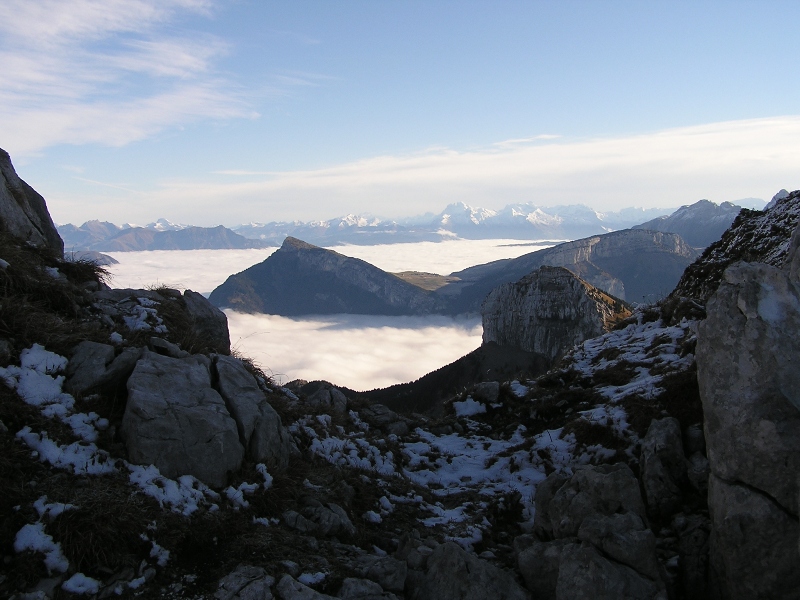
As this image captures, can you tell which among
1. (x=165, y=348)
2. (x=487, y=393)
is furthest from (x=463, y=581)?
Result: (x=487, y=393)

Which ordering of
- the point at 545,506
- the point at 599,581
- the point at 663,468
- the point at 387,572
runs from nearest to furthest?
1. the point at 599,581
2. the point at 387,572
3. the point at 545,506
4. the point at 663,468

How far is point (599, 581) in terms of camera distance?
23.7 feet

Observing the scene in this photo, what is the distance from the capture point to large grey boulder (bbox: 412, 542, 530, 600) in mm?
7770

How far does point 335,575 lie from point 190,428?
3868 millimetres

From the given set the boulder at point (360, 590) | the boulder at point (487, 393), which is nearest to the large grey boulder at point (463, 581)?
the boulder at point (360, 590)

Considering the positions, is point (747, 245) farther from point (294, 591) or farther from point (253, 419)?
point (294, 591)

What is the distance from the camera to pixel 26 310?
436 inches

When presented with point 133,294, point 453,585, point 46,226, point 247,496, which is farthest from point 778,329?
point 46,226

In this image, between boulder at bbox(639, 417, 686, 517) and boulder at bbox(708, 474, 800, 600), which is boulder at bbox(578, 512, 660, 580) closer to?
boulder at bbox(708, 474, 800, 600)

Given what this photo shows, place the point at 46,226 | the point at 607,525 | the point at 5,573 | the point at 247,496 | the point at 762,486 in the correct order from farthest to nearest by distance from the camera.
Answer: the point at 46,226
the point at 247,496
the point at 607,525
the point at 762,486
the point at 5,573

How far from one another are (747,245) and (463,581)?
3039cm

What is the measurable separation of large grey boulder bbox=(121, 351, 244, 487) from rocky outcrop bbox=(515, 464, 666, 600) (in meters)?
5.72

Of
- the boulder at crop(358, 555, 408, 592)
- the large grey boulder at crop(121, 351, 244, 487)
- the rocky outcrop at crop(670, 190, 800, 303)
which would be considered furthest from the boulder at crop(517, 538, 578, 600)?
the rocky outcrop at crop(670, 190, 800, 303)

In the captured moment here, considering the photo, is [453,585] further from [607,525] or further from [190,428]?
[190,428]
